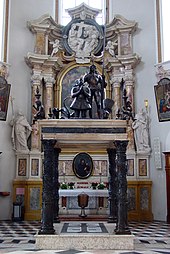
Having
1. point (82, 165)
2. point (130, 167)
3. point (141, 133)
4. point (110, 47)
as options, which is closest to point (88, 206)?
point (82, 165)

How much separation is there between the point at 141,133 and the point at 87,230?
5.77m

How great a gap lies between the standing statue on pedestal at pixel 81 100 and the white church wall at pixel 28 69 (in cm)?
524

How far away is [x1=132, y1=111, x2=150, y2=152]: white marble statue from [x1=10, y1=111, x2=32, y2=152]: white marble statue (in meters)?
3.91

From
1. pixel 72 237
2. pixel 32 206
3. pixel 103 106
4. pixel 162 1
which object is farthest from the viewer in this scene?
pixel 162 1

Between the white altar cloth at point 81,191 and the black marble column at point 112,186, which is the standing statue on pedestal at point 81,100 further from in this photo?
the white altar cloth at point 81,191

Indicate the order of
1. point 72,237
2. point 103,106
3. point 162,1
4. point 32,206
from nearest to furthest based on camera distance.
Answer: point 72,237 < point 103,106 < point 32,206 < point 162,1

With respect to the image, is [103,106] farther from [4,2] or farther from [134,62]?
[4,2]

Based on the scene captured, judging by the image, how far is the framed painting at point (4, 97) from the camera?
12680mm

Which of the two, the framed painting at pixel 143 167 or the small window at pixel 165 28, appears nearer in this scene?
the framed painting at pixel 143 167

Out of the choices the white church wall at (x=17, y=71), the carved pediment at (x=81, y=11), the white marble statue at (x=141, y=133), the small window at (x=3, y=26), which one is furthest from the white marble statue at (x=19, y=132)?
the carved pediment at (x=81, y=11)

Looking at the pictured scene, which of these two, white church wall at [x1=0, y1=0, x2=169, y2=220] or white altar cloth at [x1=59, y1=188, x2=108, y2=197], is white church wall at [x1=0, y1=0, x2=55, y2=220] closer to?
white church wall at [x1=0, y1=0, x2=169, y2=220]

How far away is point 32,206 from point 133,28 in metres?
7.54

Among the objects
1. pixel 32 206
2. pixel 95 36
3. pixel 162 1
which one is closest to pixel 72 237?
pixel 32 206

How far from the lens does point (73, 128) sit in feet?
25.1
